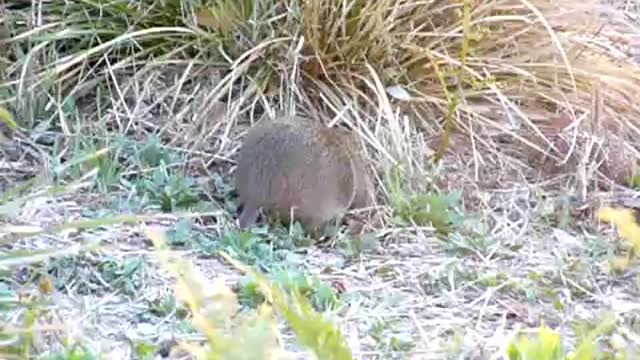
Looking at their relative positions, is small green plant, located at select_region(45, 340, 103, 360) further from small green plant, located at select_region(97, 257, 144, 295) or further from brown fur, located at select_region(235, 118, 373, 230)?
brown fur, located at select_region(235, 118, 373, 230)

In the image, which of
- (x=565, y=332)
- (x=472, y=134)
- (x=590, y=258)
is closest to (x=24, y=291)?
(x=565, y=332)

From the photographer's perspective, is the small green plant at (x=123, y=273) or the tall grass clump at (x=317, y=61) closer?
the small green plant at (x=123, y=273)

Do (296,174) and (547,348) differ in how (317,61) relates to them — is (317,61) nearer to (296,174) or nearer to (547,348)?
(296,174)

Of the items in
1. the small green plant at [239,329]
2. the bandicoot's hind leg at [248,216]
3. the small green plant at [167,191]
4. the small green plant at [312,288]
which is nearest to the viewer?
the small green plant at [239,329]

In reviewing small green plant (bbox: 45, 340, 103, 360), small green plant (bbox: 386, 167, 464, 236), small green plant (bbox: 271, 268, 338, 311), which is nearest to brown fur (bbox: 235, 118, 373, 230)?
small green plant (bbox: 386, 167, 464, 236)

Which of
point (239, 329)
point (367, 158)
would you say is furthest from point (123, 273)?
point (239, 329)

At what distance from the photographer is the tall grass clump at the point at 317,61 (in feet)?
13.4

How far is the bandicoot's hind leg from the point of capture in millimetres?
3438

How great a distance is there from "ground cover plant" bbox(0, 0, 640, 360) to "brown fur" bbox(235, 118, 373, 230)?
0.22 feet

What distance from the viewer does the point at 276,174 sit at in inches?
136

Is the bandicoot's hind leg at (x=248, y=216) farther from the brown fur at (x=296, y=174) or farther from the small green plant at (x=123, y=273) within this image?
the small green plant at (x=123, y=273)

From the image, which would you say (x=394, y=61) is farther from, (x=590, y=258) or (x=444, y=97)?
(x=590, y=258)

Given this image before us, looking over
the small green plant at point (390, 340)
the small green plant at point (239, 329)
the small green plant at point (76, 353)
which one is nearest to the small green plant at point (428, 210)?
the small green plant at point (390, 340)

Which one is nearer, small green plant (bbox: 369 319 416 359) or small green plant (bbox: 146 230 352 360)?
small green plant (bbox: 146 230 352 360)
